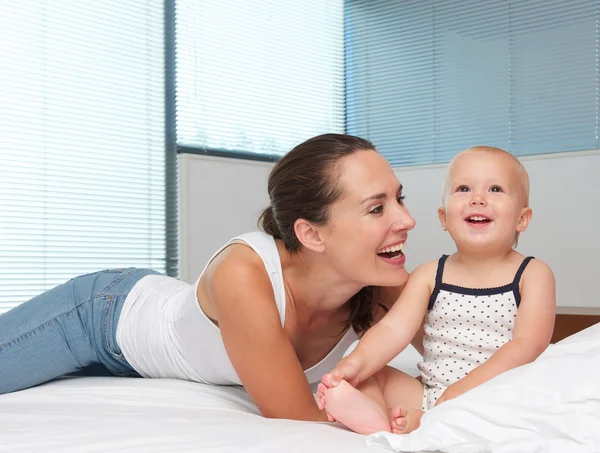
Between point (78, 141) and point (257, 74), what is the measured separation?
1.37m

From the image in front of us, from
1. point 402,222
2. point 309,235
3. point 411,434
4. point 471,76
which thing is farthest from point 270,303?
point 471,76

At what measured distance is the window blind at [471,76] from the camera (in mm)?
4254

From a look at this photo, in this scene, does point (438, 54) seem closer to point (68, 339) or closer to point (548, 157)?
point (548, 157)

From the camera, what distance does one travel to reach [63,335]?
6.28 feet

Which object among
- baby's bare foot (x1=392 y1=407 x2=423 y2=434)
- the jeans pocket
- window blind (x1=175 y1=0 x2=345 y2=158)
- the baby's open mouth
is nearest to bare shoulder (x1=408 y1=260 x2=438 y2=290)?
the baby's open mouth

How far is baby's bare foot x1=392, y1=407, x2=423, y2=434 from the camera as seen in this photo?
3.89 ft

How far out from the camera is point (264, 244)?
1646 millimetres

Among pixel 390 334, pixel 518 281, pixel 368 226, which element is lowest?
pixel 390 334

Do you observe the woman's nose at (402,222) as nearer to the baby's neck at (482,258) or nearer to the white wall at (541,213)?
the baby's neck at (482,258)

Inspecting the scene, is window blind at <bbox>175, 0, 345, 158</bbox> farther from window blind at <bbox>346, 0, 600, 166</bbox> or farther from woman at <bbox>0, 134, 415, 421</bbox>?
woman at <bbox>0, 134, 415, 421</bbox>

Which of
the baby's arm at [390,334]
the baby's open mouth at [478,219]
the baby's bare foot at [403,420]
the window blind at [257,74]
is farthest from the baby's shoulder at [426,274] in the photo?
the window blind at [257,74]

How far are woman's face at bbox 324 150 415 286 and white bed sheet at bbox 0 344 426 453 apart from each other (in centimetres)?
37

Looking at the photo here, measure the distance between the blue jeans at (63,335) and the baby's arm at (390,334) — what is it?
81 cm

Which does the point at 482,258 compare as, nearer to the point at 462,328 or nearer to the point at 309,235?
the point at 462,328
